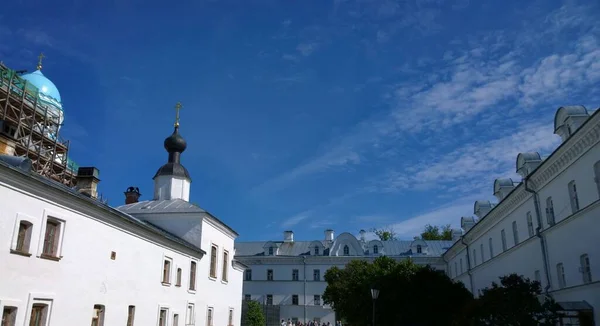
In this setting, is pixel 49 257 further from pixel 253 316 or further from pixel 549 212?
pixel 253 316

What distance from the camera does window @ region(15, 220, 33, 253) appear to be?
1247 cm

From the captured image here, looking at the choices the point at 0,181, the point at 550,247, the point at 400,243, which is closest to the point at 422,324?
the point at 550,247

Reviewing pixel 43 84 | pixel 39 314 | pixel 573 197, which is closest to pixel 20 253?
pixel 39 314

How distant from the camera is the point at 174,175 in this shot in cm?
2881

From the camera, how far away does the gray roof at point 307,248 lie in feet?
185

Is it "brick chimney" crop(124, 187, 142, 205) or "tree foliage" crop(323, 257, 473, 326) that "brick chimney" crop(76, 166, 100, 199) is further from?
"tree foliage" crop(323, 257, 473, 326)

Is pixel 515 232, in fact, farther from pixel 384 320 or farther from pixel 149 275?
pixel 149 275

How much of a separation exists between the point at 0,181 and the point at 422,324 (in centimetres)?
1796

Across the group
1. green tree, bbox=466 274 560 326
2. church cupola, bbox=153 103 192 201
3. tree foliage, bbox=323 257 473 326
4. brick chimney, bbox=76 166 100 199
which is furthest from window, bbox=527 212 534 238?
brick chimney, bbox=76 166 100 199

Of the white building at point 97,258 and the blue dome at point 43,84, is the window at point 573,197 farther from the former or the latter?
the blue dome at point 43,84

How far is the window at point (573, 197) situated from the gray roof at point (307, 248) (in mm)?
38088

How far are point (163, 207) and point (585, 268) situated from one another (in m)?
19.4

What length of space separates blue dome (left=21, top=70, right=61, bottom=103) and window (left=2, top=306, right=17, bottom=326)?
84.8ft

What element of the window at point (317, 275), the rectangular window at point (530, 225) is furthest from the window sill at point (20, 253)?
the window at point (317, 275)
